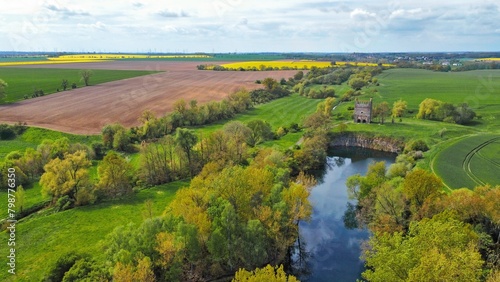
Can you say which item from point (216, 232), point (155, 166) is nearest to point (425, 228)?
point (216, 232)

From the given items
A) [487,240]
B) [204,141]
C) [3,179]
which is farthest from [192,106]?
[487,240]

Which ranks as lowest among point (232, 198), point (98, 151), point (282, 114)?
point (98, 151)

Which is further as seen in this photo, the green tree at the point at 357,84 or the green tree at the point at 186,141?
the green tree at the point at 357,84

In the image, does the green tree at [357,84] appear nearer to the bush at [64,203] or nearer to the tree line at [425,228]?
the tree line at [425,228]

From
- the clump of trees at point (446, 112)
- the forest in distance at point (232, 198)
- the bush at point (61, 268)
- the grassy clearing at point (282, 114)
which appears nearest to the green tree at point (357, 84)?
the grassy clearing at point (282, 114)

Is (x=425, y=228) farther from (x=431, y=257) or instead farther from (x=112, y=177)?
(x=112, y=177)

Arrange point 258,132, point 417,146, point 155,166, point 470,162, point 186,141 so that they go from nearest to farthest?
1. point 155,166
2. point 186,141
3. point 470,162
4. point 417,146
5. point 258,132

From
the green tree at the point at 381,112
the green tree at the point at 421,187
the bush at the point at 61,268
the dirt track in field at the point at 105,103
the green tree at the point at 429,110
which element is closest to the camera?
the bush at the point at 61,268
